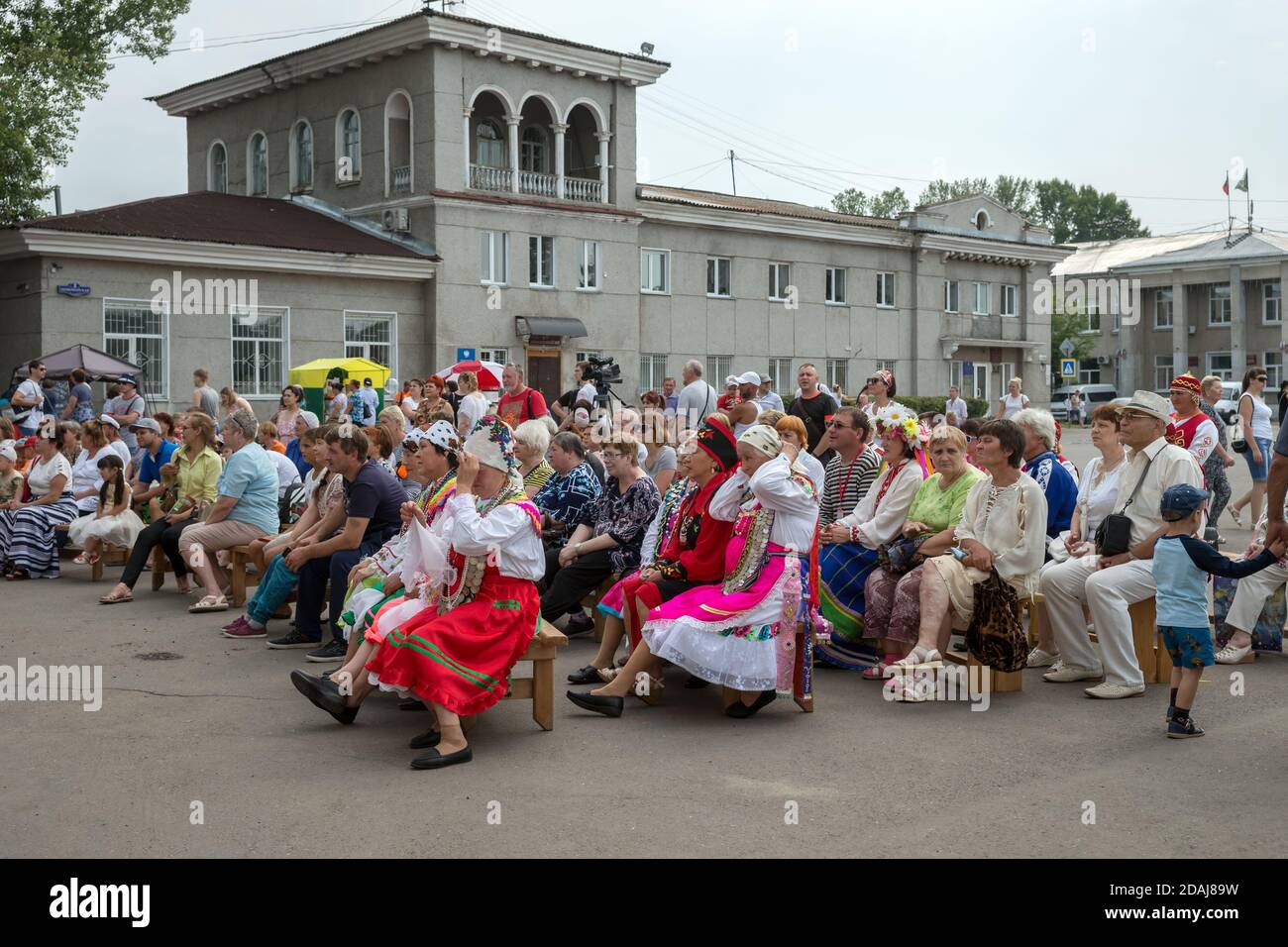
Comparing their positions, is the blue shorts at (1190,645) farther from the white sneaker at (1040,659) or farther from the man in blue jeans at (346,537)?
the man in blue jeans at (346,537)

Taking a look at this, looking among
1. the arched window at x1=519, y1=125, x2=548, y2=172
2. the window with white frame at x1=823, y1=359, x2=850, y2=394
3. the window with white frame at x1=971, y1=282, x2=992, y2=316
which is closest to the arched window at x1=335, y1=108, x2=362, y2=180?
the arched window at x1=519, y1=125, x2=548, y2=172

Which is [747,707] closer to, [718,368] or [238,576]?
[238,576]

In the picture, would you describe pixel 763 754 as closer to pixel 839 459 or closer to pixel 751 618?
pixel 751 618

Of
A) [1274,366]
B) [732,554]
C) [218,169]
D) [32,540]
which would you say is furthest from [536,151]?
[1274,366]

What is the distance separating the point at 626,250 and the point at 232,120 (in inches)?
518

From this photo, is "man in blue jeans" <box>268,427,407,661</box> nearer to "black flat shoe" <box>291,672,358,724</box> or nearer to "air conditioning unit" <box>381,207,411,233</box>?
"black flat shoe" <box>291,672,358,724</box>

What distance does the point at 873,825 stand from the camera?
18.0 feet

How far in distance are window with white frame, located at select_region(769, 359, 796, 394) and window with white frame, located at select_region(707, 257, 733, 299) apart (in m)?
3.08

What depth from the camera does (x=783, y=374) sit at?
138 ft

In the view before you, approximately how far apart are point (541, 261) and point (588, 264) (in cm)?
158

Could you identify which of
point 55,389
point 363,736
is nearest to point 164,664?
point 363,736

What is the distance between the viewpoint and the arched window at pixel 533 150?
36.9 meters

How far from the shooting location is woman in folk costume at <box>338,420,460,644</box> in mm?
7219

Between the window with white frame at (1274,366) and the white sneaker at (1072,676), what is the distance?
217 ft
